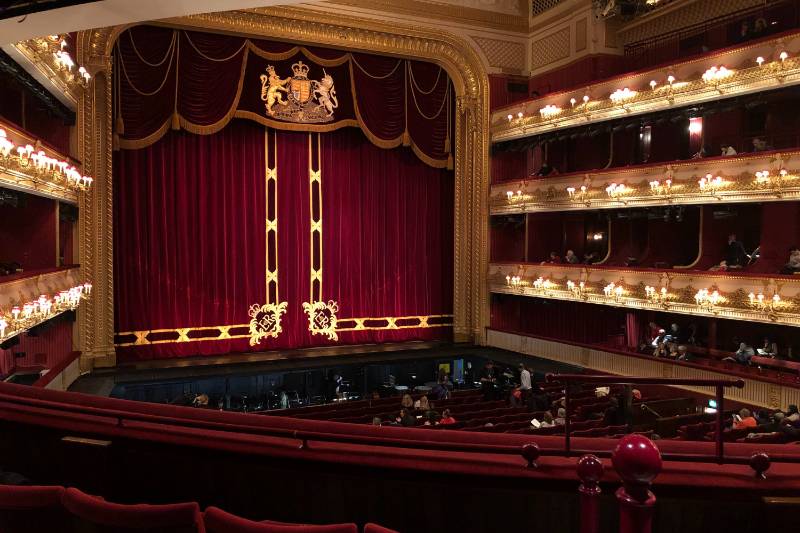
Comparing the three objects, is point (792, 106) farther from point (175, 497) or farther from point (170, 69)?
point (175, 497)

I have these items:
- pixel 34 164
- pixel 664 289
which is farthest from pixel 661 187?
pixel 34 164

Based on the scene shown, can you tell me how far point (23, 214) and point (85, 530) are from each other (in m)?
12.9

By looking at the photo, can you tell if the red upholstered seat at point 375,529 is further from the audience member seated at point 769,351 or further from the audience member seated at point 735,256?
the audience member seated at point 735,256

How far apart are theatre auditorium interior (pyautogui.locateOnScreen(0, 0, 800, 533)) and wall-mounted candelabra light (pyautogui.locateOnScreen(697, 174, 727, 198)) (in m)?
0.05

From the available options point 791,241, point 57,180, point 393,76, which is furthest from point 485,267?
point 57,180

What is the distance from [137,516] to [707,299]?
1333 centimetres

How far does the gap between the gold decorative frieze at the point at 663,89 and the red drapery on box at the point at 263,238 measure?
319 cm

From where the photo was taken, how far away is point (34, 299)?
10344 mm

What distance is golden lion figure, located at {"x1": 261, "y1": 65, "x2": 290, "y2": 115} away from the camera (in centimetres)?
1700

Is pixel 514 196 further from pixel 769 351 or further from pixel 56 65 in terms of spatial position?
pixel 56 65

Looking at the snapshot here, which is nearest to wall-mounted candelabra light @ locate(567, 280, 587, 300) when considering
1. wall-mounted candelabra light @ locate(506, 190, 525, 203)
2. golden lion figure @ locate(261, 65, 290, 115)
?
wall-mounted candelabra light @ locate(506, 190, 525, 203)

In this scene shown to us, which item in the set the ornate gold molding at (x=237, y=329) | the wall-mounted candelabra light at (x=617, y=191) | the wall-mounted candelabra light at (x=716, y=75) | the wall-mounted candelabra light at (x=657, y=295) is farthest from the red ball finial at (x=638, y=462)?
the ornate gold molding at (x=237, y=329)

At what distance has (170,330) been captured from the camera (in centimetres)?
1616

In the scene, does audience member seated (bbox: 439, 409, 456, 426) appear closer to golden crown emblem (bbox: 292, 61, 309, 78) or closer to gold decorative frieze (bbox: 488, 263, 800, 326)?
gold decorative frieze (bbox: 488, 263, 800, 326)
